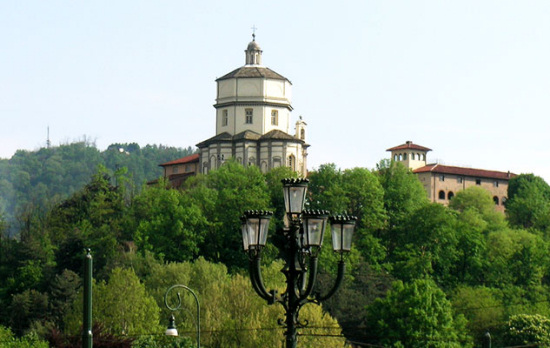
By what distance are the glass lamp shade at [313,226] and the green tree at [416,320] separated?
219 ft

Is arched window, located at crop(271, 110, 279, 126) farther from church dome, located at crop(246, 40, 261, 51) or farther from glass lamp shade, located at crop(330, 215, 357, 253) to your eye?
glass lamp shade, located at crop(330, 215, 357, 253)

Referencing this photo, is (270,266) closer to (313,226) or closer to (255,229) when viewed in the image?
(255,229)

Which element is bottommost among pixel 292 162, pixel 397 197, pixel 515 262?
pixel 515 262

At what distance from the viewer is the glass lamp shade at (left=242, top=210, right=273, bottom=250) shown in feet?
90.6

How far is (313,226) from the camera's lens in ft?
89.8

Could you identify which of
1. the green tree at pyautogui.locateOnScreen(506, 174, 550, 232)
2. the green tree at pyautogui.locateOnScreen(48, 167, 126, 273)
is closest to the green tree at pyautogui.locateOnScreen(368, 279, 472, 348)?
the green tree at pyautogui.locateOnScreen(48, 167, 126, 273)

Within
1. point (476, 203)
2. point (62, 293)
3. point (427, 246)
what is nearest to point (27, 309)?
point (62, 293)

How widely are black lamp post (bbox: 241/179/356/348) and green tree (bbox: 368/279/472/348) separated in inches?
2613

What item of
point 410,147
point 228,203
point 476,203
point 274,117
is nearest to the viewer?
point 228,203

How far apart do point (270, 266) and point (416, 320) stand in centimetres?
1106

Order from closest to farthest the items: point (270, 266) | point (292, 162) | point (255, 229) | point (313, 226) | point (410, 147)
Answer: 1. point (313, 226)
2. point (255, 229)
3. point (270, 266)
4. point (292, 162)
5. point (410, 147)

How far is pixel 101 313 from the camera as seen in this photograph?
85562 mm

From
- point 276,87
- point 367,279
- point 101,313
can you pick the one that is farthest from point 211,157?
point 101,313

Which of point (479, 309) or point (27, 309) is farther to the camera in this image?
point (479, 309)
